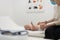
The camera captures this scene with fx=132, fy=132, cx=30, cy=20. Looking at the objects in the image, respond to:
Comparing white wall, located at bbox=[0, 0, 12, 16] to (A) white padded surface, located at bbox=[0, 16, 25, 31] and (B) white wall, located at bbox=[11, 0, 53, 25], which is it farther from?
(A) white padded surface, located at bbox=[0, 16, 25, 31]

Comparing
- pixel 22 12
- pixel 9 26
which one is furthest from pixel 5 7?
pixel 9 26

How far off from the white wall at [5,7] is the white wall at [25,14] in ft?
0.36

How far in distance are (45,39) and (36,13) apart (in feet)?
5.49

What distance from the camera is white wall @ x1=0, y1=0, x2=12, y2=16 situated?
2398 mm

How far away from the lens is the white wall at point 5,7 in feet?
7.87

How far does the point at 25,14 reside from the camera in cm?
261

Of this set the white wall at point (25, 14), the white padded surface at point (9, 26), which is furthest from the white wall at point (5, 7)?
the white padded surface at point (9, 26)

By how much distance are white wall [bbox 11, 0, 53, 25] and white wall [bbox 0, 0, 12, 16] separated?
0.11 m

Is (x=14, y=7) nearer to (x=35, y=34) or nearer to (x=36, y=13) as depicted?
(x=36, y=13)

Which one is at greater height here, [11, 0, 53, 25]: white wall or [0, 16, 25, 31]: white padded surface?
[11, 0, 53, 25]: white wall

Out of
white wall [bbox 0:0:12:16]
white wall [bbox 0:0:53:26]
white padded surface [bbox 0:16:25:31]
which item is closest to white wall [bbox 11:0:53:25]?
white wall [bbox 0:0:53:26]

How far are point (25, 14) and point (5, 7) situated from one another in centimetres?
41

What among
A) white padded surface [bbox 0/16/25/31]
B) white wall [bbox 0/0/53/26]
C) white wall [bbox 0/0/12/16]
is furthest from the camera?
white wall [bbox 0/0/53/26]

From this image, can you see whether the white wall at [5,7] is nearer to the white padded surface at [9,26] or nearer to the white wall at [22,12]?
the white wall at [22,12]
